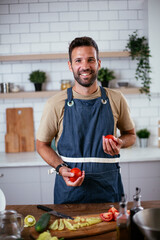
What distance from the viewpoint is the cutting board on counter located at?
14.3 feet

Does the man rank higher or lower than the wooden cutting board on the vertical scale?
higher

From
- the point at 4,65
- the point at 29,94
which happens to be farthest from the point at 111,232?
the point at 4,65

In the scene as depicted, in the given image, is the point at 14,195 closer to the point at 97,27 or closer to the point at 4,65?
the point at 4,65

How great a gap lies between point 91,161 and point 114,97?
1.86 ft

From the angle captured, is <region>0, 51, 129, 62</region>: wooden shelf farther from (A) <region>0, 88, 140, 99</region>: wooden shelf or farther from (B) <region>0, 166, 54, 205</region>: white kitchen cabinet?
(B) <region>0, 166, 54, 205</region>: white kitchen cabinet

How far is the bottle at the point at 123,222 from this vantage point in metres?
1.27

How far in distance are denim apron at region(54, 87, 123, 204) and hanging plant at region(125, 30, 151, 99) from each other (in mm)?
1993

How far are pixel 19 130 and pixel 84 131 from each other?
2357 millimetres

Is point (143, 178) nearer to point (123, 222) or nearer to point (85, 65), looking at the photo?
point (85, 65)

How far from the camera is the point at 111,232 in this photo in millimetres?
1581

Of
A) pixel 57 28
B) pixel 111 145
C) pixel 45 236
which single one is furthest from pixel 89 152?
pixel 57 28

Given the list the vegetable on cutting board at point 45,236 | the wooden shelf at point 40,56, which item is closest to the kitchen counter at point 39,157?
the wooden shelf at point 40,56

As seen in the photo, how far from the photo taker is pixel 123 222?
1.29m

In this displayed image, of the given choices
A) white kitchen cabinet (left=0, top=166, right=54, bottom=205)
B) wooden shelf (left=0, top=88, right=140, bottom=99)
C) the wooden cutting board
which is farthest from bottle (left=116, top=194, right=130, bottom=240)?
wooden shelf (left=0, top=88, right=140, bottom=99)
